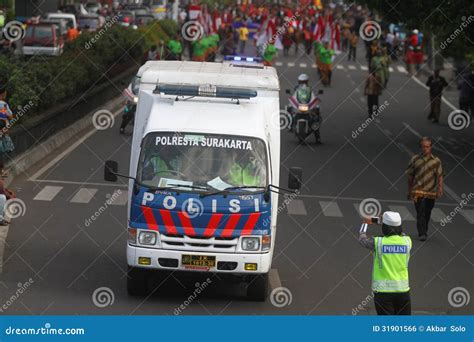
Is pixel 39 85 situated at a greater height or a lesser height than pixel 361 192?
lesser

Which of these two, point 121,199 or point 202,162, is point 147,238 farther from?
point 121,199

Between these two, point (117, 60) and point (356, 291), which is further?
point (117, 60)

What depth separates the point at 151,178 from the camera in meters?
16.1

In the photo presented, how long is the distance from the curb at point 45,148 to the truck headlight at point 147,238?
31.9ft

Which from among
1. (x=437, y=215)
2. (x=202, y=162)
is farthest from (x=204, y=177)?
(x=437, y=215)

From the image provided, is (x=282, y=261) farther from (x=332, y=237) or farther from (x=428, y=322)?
(x=428, y=322)

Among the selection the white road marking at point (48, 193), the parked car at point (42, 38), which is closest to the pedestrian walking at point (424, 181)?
the white road marking at point (48, 193)

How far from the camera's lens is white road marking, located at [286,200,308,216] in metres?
23.5

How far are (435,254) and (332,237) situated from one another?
6.33 feet

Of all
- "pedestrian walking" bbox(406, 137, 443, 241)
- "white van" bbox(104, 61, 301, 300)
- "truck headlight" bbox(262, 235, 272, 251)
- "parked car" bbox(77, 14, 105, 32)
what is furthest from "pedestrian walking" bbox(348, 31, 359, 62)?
"truck headlight" bbox(262, 235, 272, 251)

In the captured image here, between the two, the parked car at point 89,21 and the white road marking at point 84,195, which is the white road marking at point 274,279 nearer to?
the white road marking at point 84,195

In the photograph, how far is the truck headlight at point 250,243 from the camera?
15641mm

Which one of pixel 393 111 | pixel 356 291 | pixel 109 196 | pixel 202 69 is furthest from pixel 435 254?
pixel 393 111

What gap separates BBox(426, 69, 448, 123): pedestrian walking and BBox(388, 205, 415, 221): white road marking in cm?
1528
